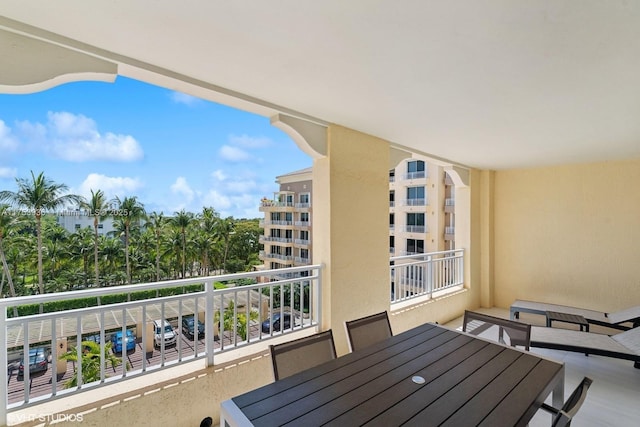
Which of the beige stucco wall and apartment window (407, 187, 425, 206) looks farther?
apartment window (407, 187, 425, 206)

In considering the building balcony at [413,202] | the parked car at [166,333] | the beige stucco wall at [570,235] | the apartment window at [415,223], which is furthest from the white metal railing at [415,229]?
the parked car at [166,333]

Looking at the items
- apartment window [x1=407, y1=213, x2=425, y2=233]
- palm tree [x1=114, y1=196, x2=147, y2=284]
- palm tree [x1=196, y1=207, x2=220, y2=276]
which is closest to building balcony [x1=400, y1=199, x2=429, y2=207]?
apartment window [x1=407, y1=213, x2=425, y2=233]

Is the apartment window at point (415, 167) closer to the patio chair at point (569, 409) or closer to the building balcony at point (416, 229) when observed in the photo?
the building balcony at point (416, 229)

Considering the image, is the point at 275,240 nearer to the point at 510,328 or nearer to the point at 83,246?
the point at 83,246

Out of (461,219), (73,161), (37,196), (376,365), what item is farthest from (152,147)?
(376,365)

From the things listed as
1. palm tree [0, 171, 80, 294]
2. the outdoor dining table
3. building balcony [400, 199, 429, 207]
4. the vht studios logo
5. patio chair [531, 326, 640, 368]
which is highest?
building balcony [400, 199, 429, 207]

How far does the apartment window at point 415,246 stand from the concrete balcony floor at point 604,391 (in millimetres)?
12000

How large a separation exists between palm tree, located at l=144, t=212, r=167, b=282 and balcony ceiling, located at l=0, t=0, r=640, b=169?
43.1ft

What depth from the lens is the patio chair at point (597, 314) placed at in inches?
160

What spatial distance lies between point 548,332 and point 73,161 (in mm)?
24004

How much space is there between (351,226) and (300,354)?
6.26 feet

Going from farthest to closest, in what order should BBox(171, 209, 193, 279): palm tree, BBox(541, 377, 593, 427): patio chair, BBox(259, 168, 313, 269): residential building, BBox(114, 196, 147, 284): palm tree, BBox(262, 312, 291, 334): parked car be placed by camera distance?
BBox(171, 209, 193, 279): palm tree
BBox(259, 168, 313, 269): residential building
BBox(114, 196, 147, 284): palm tree
BBox(262, 312, 291, 334): parked car
BBox(541, 377, 593, 427): patio chair

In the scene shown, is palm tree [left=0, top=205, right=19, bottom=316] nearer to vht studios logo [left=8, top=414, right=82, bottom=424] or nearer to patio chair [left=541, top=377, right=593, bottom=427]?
vht studios logo [left=8, top=414, right=82, bottom=424]

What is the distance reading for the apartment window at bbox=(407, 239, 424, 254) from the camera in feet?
51.9
